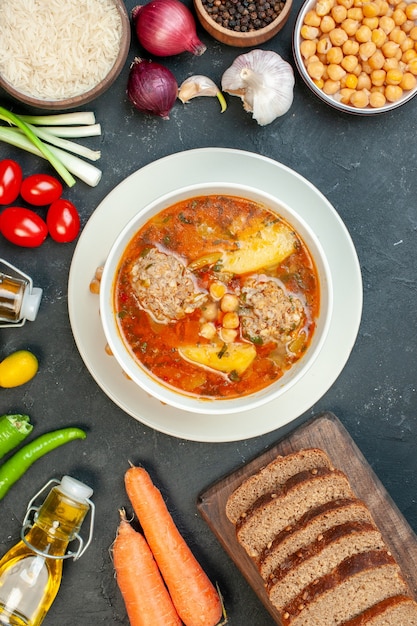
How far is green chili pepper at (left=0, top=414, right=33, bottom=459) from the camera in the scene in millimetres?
3670

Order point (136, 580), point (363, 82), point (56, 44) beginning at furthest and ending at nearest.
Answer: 1. point (136, 580)
2. point (363, 82)
3. point (56, 44)

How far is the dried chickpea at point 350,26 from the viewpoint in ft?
11.7

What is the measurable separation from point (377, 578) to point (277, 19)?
10.6 ft

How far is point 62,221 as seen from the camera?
355 centimetres

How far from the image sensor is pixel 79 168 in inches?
143

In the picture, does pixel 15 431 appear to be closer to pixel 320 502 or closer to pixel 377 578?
pixel 320 502

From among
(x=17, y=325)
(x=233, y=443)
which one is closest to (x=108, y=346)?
(x=17, y=325)

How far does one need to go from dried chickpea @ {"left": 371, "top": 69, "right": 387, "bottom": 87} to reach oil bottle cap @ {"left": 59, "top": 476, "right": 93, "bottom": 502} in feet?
9.59

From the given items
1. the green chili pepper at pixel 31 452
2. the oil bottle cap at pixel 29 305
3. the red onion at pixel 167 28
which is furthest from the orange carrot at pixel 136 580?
the red onion at pixel 167 28

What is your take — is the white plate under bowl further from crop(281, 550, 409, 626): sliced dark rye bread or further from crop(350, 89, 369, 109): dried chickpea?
crop(281, 550, 409, 626): sliced dark rye bread

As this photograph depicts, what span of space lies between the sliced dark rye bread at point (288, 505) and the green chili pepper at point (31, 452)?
44.4 inches

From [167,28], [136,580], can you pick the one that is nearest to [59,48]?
[167,28]

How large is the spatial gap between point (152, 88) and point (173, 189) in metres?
0.61

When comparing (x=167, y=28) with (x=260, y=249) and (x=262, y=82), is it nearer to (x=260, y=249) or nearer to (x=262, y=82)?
(x=262, y=82)
